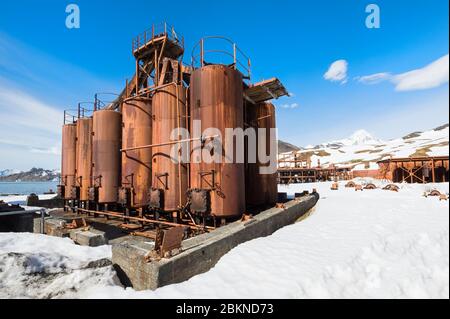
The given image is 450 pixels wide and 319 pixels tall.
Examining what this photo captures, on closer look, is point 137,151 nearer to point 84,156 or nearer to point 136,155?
point 136,155

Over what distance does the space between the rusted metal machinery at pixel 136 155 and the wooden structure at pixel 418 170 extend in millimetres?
30909

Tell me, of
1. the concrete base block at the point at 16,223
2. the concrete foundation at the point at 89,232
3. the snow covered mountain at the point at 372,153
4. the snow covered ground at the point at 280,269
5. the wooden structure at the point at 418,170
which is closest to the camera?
Result: the snow covered ground at the point at 280,269

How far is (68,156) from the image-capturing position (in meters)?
19.2

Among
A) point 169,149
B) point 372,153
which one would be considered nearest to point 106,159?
point 169,149

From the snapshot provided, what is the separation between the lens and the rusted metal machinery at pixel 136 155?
507 inches

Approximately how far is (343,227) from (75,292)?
362 inches

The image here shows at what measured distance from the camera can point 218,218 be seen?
902 centimetres

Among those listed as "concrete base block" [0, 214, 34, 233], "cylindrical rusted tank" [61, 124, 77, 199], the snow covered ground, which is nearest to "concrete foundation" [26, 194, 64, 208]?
"cylindrical rusted tank" [61, 124, 77, 199]

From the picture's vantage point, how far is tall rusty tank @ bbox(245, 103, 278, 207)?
12.5 meters
